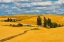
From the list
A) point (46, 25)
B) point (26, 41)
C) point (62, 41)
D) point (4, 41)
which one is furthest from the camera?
point (46, 25)

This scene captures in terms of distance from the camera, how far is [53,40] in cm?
2333

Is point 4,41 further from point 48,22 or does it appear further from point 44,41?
point 48,22

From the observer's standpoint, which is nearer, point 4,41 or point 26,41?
point 26,41

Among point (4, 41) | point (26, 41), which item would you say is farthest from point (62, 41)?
point (4, 41)

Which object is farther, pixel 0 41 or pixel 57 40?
pixel 0 41

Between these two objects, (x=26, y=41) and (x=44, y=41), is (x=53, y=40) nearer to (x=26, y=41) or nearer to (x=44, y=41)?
(x=44, y=41)

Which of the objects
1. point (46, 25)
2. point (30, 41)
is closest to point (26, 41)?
point (30, 41)

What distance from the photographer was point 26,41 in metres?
23.9

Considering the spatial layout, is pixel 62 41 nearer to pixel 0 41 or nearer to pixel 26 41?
pixel 26 41

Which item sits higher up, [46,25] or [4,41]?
[4,41]

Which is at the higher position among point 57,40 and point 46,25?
point 57,40

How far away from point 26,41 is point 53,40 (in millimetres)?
3507

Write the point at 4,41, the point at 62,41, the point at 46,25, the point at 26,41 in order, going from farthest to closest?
1. the point at 46,25
2. the point at 4,41
3. the point at 26,41
4. the point at 62,41

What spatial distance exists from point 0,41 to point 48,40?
6.75 meters
